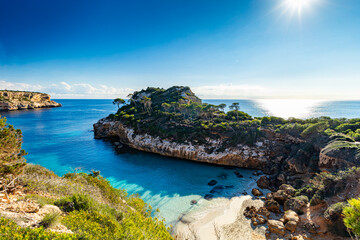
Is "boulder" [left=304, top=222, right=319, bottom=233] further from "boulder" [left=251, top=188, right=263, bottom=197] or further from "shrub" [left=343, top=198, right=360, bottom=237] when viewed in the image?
"shrub" [left=343, top=198, right=360, bottom=237]

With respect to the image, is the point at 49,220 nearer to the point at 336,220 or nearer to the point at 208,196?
the point at 208,196

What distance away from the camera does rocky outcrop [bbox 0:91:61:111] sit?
88.6m

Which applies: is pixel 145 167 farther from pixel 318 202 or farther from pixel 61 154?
pixel 318 202

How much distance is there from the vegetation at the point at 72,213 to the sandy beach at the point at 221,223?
192 inches

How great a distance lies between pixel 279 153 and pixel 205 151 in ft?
37.2

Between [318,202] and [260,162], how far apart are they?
1042 centimetres

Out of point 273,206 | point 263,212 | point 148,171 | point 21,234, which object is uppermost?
point 21,234

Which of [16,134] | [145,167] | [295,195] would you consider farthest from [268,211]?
[16,134]

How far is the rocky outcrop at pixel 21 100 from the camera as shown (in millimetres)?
88625

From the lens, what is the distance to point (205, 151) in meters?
25.4

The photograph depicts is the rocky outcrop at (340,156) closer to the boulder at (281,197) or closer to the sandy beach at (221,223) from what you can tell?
the boulder at (281,197)

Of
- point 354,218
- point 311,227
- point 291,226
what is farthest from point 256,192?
point 354,218

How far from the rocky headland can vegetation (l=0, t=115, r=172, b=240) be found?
905cm

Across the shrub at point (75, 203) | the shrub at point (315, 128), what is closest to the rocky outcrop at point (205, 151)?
the shrub at point (315, 128)
